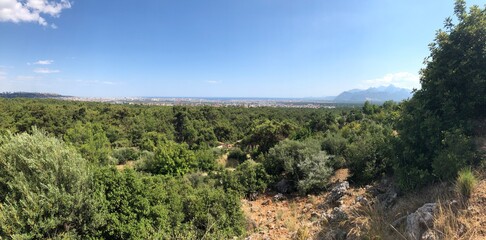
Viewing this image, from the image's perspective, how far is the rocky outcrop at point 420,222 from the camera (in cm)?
458

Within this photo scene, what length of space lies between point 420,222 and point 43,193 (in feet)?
24.6

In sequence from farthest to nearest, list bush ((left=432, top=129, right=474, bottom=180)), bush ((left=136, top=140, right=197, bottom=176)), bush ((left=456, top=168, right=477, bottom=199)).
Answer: bush ((left=136, top=140, right=197, bottom=176))
bush ((left=432, top=129, right=474, bottom=180))
bush ((left=456, top=168, right=477, bottom=199))

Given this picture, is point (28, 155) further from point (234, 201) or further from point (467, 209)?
point (467, 209)

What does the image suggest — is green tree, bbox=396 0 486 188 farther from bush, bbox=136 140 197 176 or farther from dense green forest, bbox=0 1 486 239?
bush, bbox=136 140 197 176

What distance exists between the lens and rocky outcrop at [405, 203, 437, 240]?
15.0 ft

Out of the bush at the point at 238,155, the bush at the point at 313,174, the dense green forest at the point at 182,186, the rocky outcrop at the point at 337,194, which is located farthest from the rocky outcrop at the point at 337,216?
the bush at the point at 238,155

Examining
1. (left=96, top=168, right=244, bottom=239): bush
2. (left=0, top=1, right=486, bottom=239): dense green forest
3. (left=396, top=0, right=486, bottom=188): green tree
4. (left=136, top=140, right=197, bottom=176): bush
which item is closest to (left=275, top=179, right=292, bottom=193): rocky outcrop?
(left=0, top=1, right=486, bottom=239): dense green forest

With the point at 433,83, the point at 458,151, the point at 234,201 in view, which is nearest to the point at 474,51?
the point at 433,83

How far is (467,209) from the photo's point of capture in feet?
15.1

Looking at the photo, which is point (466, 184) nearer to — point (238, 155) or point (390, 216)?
point (390, 216)

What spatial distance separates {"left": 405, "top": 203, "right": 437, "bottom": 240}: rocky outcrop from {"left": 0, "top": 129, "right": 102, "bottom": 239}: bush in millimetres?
6497

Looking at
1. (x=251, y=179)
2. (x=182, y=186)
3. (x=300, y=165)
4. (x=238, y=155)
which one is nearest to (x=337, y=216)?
(x=300, y=165)

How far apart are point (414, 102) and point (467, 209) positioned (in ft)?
11.4

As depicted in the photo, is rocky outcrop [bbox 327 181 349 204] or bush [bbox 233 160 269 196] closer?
rocky outcrop [bbox 327 181 349 204]
